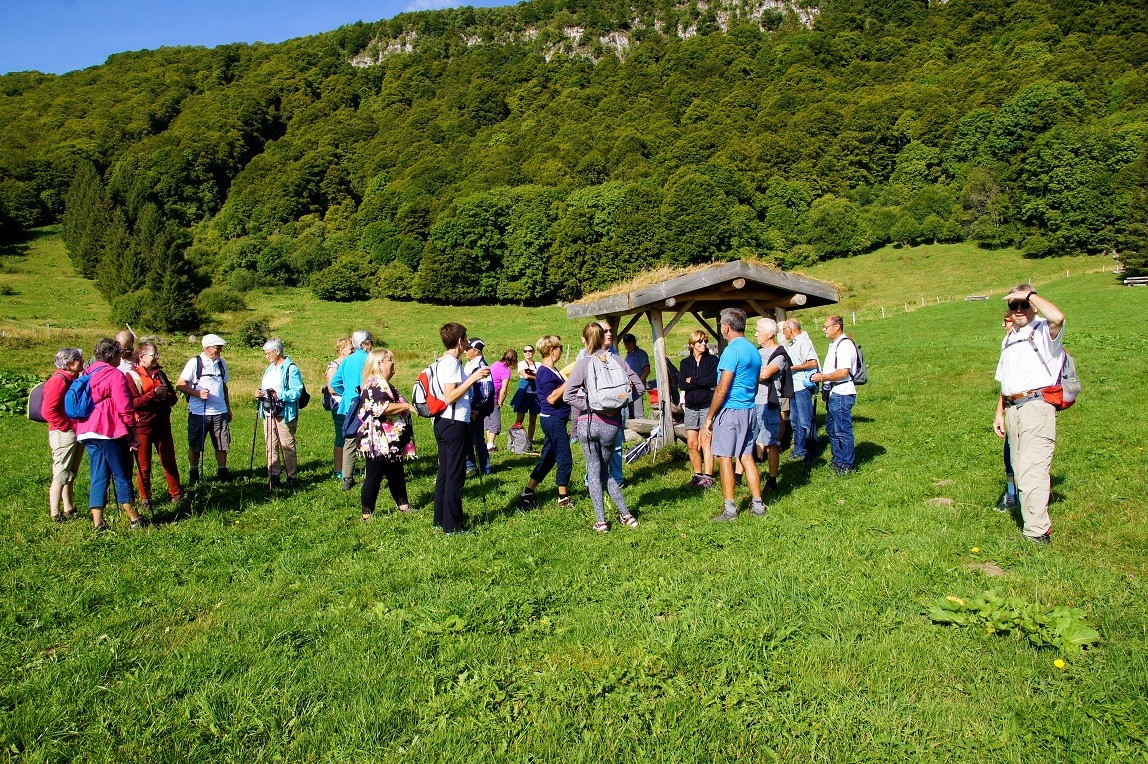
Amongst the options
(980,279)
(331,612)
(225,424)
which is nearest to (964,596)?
(331,612)

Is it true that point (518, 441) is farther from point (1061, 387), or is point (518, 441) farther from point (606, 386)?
point (1061, 387)

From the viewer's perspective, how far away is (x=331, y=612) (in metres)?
4.82

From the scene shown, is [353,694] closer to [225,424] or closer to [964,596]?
[964,596]

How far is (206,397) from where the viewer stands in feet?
29.6

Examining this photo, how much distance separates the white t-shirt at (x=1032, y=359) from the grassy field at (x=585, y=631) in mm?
1301

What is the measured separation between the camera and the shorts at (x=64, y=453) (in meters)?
7.12

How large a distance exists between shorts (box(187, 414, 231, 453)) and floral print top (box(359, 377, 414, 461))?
3.26m

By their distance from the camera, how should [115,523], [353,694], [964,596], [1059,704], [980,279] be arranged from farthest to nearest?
[980,279], [115,523], [964,596], [353,694], [1059,704]

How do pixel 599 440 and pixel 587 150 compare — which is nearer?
pixel 599 440

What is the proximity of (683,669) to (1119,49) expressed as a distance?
98.9m

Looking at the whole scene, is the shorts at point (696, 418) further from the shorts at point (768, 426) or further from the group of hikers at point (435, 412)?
the shorts at point (768, 426)

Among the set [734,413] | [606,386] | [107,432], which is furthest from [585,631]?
[107,432]

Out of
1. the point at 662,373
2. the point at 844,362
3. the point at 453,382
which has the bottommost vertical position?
the point at 662,373

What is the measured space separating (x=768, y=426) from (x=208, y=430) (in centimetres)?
726
